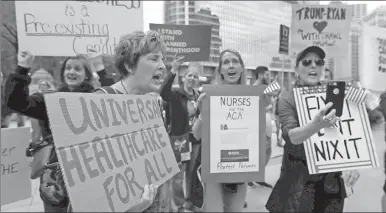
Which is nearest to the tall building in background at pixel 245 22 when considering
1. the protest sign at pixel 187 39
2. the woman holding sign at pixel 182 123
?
the protest sign at pixel 187 39

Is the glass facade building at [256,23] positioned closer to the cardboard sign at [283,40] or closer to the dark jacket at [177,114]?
the cardboard sign at [283,40]

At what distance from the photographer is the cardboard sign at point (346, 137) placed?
96.3 inches

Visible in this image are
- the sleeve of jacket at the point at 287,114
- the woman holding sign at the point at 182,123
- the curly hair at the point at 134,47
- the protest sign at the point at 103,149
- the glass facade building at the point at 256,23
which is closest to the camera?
the protest sign at the point at 103,149

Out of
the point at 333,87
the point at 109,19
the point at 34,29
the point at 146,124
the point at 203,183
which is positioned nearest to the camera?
the point at 146,124

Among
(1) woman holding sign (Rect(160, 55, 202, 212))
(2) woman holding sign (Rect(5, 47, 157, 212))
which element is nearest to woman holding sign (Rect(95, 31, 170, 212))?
(2) woman holding sign (Rect(5, 47, 157, 212))

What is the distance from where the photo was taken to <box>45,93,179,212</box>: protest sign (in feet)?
3.71

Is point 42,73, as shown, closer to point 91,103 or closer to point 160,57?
point 160,57

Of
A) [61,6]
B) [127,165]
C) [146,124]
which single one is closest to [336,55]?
[61,6]

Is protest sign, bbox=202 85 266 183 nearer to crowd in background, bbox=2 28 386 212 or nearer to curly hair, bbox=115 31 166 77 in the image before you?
crowd in background, bbox=2 28 386 212

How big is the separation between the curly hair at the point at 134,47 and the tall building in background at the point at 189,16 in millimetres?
2653

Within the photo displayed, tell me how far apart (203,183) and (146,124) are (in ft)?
4.56

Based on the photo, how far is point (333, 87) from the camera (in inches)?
90.7

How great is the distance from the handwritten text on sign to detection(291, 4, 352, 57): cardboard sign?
292 cm

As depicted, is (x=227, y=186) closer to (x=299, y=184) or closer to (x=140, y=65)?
(x=299, y=184)
